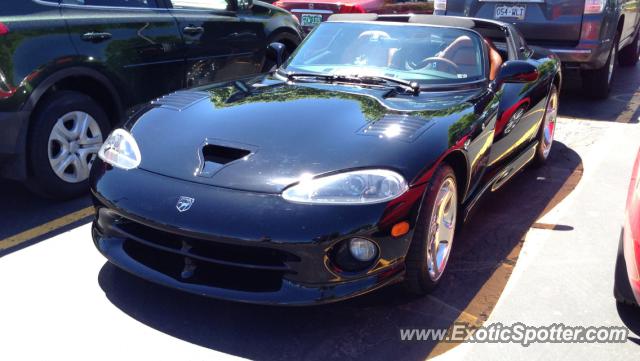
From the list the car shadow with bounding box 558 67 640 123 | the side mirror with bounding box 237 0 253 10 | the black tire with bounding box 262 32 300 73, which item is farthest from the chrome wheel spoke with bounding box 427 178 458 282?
the car shadow with bounding box 558 67 640 123

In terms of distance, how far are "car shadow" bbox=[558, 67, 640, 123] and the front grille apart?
223 inches

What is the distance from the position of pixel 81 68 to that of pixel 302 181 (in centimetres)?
230

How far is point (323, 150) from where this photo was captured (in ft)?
10.00

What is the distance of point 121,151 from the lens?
10.8 ft

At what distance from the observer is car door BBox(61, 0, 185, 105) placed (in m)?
4.48

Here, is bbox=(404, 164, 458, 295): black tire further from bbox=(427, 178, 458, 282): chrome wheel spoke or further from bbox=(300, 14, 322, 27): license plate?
bbox=(300, 14, 322, 27): license plate

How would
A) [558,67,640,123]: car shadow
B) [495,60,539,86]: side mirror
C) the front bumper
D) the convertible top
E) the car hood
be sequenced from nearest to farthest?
the front bumper < the car hood < [495,60,539,86]: side mirror < the convertible top < [558,67,640,123]: car shadow

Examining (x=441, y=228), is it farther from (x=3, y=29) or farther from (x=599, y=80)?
(x=599, y=80)

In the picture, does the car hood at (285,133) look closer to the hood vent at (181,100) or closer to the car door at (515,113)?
the hood vent at (181,100)

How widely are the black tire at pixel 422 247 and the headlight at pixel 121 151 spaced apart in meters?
1.35

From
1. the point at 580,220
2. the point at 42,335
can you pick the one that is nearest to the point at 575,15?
the point at 580,220

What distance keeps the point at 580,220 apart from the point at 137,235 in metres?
2.94

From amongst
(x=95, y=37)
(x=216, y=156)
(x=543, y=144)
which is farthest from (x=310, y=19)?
(x=216, y=156)

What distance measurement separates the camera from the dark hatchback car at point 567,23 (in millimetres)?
7355
